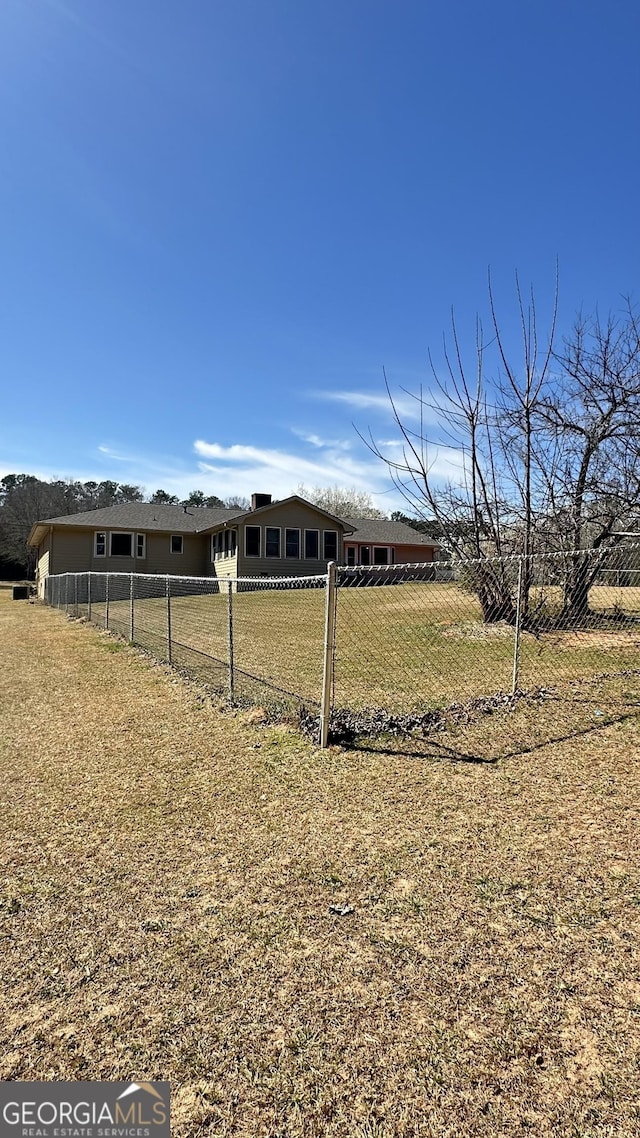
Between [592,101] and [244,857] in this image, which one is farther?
[592,101]

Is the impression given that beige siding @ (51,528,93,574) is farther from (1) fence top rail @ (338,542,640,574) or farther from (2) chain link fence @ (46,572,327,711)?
(1) fence top rail @ (338,542,640,574)

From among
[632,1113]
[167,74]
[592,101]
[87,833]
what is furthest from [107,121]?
[632,1113]

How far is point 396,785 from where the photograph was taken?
3619 millimetres

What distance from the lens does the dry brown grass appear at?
4.92 feet

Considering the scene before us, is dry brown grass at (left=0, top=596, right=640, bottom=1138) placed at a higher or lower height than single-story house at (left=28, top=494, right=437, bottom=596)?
lower

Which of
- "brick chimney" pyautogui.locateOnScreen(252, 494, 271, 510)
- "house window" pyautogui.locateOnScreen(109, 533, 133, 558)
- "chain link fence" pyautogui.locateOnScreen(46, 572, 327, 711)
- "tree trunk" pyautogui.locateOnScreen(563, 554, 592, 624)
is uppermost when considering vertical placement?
"brick chimney" pyautogui.locateOnScreen(252, 494, 271, 510)

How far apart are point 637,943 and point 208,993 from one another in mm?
1586

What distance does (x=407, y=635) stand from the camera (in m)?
10.4

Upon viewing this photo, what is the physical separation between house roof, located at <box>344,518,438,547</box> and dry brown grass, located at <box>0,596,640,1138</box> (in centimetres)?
2697

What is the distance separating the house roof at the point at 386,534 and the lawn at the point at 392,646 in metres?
16.1

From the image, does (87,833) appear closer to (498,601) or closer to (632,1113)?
(632,1113)

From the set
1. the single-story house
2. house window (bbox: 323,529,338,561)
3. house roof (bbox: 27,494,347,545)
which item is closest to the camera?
the single-story house

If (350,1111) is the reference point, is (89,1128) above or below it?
below

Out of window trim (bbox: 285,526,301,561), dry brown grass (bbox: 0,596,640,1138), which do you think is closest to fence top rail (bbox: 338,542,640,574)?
dry brown grass (bbox: 0,596,640,1138)
